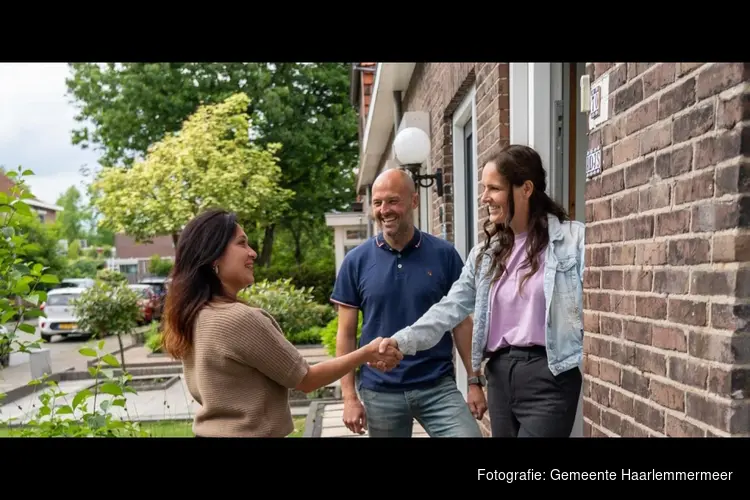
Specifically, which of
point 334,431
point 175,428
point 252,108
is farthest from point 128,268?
point 334,431

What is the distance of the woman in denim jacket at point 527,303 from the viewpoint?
2.54 meters

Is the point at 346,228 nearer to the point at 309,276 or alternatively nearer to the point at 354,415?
the point at 309,276

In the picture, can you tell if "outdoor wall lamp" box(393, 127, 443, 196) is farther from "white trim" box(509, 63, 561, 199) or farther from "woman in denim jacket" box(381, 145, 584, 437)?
"woman in denim jacket" box(381, 145, 584, 437)

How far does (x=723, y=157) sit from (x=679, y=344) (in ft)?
1.85

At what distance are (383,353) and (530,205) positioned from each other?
0.92 metres

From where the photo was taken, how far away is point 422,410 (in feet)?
10.4

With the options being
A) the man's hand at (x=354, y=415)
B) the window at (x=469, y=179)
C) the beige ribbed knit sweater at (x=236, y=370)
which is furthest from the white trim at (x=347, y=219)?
the beige ribbed knit sweater at (x=236, y=370)

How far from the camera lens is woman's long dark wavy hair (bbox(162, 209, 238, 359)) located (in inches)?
85.8

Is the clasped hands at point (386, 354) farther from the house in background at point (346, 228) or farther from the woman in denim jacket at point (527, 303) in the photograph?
the house in background at point (346, 228)

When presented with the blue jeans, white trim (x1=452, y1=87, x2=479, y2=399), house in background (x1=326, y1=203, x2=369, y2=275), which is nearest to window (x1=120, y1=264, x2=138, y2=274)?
house in background (x1=326, y1=203, x2=369, y2=275)

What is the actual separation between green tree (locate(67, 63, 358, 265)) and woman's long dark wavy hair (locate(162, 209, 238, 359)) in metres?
21.2

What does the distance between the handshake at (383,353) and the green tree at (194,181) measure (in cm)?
1712
